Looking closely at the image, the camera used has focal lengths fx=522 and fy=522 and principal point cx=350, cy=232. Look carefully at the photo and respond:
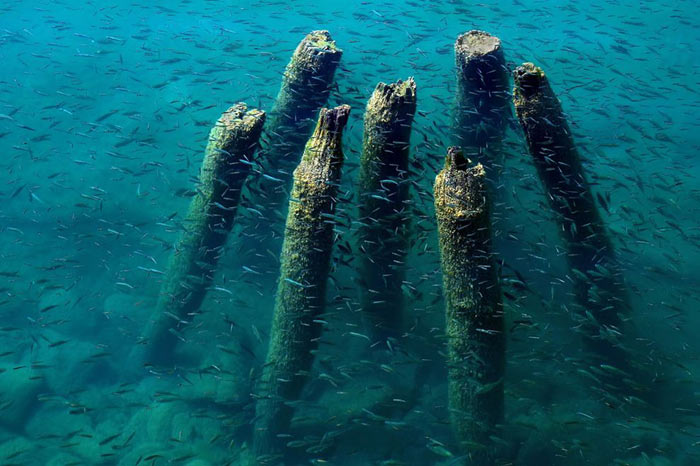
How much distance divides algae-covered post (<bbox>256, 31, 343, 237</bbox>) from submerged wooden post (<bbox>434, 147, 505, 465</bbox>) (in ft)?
11.7

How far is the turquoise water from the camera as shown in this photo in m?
6.54

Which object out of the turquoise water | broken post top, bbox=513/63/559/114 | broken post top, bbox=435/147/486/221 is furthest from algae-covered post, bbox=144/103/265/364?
broken post top, bbox=513/63/559/114

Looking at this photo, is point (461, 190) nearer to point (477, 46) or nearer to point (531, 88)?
point (531, 88)

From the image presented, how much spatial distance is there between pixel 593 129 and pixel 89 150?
1226cm

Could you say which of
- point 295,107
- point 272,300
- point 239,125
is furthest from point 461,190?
point 272,300

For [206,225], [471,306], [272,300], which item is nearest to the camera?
[471,306]

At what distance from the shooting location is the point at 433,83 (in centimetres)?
1440

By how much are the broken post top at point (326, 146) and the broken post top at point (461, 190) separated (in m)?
1.26

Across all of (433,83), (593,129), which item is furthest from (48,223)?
(593,129)

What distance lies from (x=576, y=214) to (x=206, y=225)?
4977 mm

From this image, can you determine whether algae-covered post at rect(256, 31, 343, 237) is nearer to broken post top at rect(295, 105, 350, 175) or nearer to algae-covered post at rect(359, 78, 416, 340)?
algae-covered post at rect(359, 78, 416, 340)

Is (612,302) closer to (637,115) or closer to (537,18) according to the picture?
(637,115)

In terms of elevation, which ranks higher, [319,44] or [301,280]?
[319,44]

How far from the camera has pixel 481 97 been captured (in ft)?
26.8
